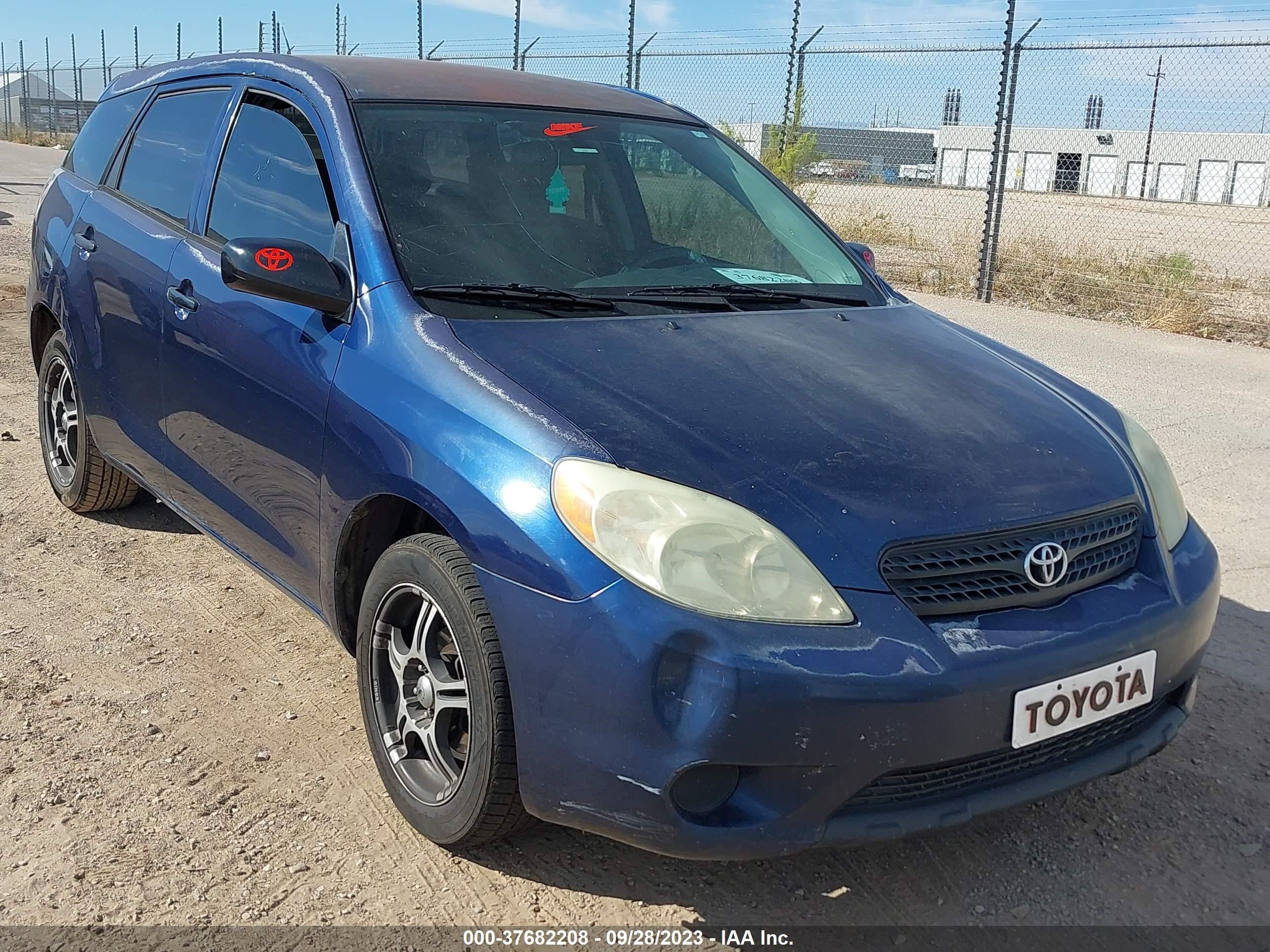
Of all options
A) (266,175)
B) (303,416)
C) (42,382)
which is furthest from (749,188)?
(42,382)

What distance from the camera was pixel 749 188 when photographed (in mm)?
3916

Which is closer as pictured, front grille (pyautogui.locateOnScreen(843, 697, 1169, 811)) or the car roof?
front grille (pyautogui.locateOnScreen(843, 697, 1169, 811))

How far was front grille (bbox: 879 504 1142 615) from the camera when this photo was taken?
2.28m

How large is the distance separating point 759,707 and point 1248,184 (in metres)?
50.1

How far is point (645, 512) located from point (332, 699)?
1.51 meters

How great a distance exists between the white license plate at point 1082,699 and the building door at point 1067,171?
27578 millimetres

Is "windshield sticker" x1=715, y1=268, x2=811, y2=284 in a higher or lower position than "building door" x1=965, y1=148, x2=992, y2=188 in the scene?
lower

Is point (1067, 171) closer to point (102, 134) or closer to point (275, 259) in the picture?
point (102, 134)

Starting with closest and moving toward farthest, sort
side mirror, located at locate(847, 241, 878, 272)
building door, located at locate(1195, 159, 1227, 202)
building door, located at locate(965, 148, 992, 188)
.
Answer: side mirror, located at locate(847, 241, 878, 272), building door, located at locate(965, 148, 992, 188), building door, located at locate(1195, 159, 1227, 202)

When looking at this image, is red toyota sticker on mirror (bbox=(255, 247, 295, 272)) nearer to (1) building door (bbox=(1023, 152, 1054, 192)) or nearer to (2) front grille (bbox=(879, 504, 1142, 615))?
(2) front grille (bbox=(879, 504, 1142, 615))

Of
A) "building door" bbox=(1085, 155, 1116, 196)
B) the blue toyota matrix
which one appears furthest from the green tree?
"building door" bbox=(1085, 155, 1116, 196)

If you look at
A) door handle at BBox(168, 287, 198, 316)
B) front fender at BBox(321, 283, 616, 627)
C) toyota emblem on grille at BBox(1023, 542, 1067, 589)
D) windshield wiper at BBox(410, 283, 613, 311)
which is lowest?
toyota emblem on grille at BBox(1023, 542, 1067, 589)

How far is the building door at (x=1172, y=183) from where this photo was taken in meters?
46.5

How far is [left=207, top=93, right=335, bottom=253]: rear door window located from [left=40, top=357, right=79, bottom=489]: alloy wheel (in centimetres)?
142
